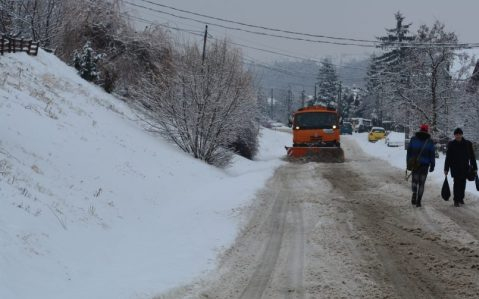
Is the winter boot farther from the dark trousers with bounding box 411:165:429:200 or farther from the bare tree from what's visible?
the bare tree

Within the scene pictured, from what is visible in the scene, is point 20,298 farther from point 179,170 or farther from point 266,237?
point 179,170

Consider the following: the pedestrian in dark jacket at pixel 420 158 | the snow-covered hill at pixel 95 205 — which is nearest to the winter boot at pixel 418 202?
the pedestrian in dark jacket at pixel 420 158

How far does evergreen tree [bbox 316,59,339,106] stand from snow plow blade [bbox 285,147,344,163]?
70377 millimetres

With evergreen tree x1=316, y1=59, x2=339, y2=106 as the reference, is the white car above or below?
below

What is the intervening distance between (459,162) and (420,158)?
828 millimetres

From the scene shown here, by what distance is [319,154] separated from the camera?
24.7 meters

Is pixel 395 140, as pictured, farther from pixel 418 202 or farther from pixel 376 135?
pixel 418 202

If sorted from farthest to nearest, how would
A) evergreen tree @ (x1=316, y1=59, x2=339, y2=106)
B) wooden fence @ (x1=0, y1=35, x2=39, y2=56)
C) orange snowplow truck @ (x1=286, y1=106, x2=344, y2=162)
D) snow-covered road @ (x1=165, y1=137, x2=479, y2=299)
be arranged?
evergreen tree @ (x1=316, y1=59, x2=339, y2=106) → orange snowplow truck @ (x1=286, y1=106, x2=344, y2=162) → wooden fence @ (x1=0, y1=35, x2=39, y2=56) → snow-covered road @ (x1=165, y1=137, x2=479, y2=299)

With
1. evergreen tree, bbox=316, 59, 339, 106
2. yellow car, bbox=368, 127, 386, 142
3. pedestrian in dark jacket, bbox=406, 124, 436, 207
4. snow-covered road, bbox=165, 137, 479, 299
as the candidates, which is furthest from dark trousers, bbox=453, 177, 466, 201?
evergreen tree, bbox=316, 59, 339, 106

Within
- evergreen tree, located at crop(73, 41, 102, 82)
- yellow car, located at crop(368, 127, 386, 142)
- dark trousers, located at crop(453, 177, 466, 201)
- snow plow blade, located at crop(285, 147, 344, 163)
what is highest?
evergreen tree, located at crop(73, 41, 102, 82)

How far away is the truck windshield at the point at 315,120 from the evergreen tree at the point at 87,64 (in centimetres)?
1084

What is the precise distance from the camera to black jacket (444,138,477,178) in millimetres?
11398

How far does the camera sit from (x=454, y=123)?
28.9m

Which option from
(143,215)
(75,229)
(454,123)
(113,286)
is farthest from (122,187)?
(454,123)
